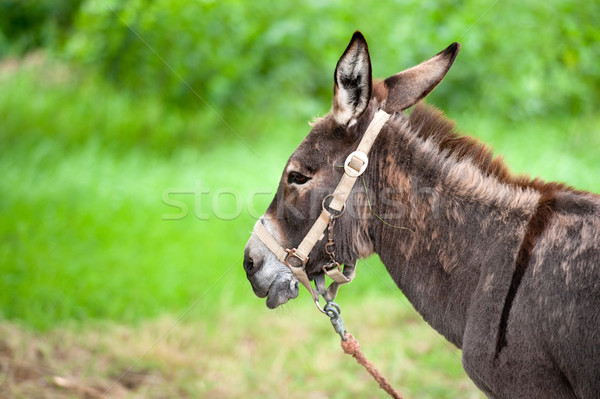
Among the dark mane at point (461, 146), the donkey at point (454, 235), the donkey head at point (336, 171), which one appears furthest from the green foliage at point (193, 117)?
the dark mane at point (461, 146)

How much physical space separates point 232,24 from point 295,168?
8.08 metres

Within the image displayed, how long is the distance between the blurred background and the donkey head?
2396 mm

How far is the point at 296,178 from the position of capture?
2.97 metres

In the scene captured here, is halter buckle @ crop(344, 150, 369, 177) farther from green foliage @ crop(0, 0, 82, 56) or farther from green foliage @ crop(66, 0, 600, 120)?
green foliage @ crop(0, 0, 82, 56)

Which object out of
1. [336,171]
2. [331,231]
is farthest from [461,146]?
[331,231]

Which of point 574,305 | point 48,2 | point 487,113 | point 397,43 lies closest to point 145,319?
point 574,305

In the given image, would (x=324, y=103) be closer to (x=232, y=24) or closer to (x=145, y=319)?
(x=232, y=24)

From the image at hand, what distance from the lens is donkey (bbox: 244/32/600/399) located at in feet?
7.75

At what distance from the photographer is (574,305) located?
232 centimetres

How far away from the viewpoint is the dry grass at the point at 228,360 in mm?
4875

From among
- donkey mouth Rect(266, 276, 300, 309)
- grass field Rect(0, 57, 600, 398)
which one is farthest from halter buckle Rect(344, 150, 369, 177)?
grass field Rect(0, 57, 600, 398)

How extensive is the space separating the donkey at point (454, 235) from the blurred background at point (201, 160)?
2.49m

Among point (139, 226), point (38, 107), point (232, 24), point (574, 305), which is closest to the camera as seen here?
point (574, 305)

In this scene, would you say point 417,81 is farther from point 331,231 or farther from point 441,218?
point 331,231
